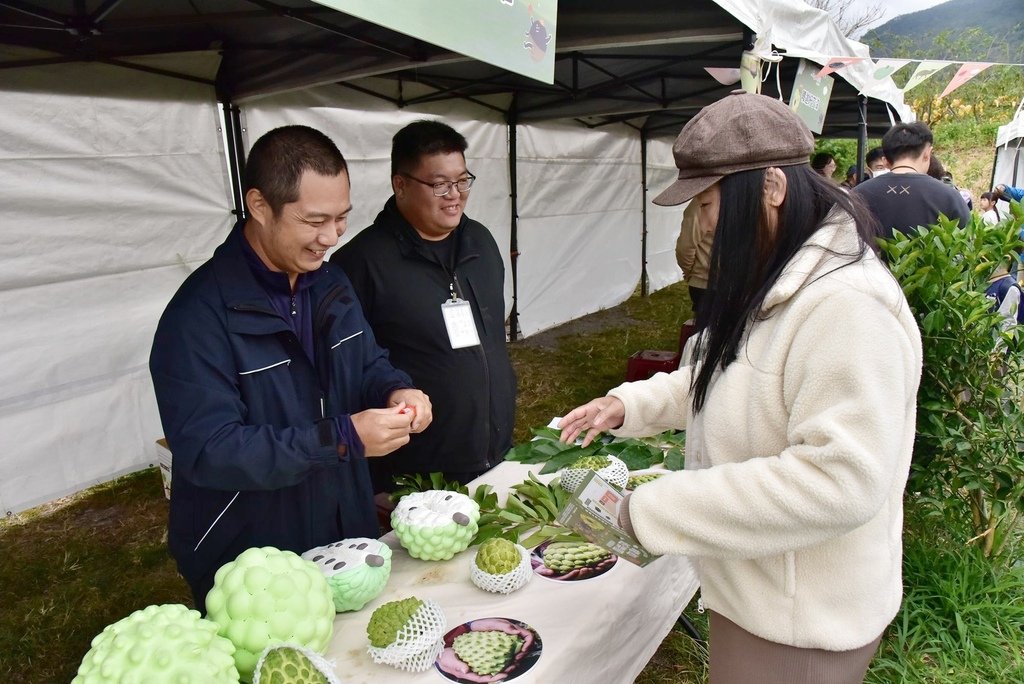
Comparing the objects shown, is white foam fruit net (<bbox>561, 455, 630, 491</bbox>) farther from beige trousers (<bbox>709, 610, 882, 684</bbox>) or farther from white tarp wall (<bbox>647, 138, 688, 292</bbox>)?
white tarp wall (<bbox>647, 138, 688, 292</bbox>)

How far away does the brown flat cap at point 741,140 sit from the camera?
0.94 metres

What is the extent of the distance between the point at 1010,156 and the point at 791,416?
488 inches

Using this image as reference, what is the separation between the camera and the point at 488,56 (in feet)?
4.52

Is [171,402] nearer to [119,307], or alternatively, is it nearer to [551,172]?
[119,307]

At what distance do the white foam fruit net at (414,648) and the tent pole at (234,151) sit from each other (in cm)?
306

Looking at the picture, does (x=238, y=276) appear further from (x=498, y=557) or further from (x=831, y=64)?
(x=831, y=64)

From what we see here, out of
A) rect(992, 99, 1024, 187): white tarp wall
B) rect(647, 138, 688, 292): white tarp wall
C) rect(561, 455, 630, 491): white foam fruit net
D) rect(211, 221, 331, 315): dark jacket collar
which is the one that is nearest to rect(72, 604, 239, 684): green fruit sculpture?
rect(211, 221, 331, 315): dark jacket collar

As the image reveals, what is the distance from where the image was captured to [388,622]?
112 centimetres

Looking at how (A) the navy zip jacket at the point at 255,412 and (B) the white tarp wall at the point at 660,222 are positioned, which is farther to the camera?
(B) the white tarp wall at the point at 660,222

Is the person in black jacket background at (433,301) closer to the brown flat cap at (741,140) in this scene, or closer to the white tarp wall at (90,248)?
the brown flat cap at (741,140)

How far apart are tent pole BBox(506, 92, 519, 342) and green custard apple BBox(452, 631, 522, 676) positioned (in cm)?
516

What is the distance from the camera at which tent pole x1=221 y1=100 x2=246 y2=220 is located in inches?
144

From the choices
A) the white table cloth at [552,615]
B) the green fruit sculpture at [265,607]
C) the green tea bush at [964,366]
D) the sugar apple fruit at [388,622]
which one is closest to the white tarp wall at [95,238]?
the white table cloth at [552,615]

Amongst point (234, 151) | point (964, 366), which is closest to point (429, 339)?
point (964, 366)
